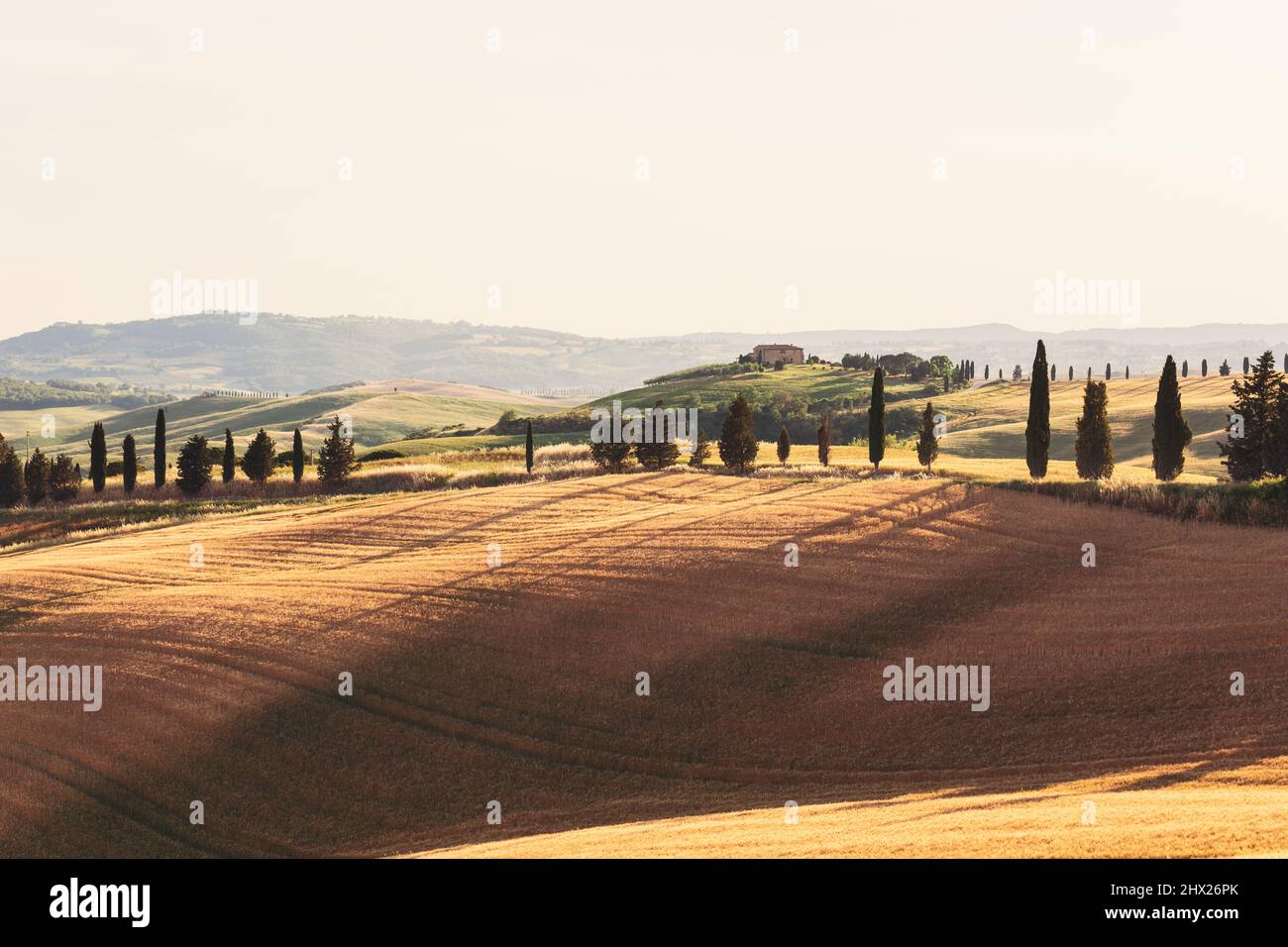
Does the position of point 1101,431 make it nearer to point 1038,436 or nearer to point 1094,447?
point 1094,447

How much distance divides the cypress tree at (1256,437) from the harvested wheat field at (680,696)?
52.5 ft

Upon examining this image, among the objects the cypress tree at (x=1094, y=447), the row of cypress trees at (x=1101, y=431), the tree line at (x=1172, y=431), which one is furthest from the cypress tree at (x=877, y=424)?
the cypress tree at (x=1094, y=447)

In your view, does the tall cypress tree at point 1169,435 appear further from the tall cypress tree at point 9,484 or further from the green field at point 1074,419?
the tall cypress tree at point 9,484

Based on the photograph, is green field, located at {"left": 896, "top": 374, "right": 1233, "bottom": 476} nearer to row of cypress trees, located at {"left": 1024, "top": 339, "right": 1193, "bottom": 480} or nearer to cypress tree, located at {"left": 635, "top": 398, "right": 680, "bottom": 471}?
row of cypress trees, located at {"left": 1024, "top": 339, "right": 1193, "bottom": 480}

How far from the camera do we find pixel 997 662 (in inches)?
1644

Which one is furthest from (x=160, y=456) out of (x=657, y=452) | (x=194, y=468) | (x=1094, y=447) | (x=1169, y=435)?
(x=1169, y=435)

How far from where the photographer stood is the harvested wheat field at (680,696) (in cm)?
3088

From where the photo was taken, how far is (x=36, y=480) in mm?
99375

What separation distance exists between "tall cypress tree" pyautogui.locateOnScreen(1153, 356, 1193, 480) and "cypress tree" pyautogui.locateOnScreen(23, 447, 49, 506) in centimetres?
8776

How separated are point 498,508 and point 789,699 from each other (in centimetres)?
3516

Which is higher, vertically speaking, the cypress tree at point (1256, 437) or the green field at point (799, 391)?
the green field at point (799, 391)

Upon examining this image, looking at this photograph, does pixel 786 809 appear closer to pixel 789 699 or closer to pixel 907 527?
pixel 789 699
